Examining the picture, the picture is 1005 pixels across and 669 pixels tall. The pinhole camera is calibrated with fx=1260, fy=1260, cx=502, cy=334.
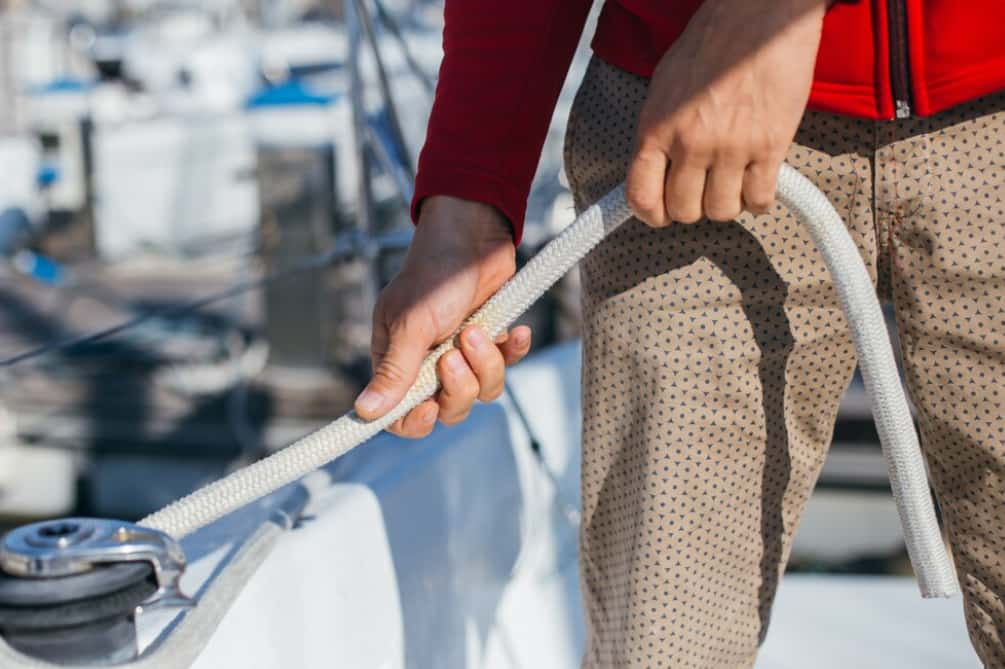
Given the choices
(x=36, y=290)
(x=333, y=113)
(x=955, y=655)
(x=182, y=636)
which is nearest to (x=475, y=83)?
(x=182, y=636)

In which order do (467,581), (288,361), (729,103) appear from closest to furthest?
(729,103) → (467,581) → (288,361)

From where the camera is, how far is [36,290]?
5.62 metres

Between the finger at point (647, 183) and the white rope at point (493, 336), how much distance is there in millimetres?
72

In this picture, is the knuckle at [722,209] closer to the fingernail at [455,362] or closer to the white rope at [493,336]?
the white rope at [493,336]

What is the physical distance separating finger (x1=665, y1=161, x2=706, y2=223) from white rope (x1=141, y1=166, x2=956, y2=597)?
0.09 meters

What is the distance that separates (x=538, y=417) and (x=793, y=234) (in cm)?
105

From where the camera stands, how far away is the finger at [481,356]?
893 mm

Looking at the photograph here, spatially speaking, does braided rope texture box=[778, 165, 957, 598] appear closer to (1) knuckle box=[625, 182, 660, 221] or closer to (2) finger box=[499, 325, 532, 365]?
(1) knuckle box=[625, 182, 660, 221]

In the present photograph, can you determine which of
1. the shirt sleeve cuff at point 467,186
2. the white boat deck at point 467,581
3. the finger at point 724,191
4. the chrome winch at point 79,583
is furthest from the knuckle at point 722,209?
the white boat deck at point 467,581

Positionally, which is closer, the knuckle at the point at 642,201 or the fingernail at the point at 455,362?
the knuckle at the point at 642,201

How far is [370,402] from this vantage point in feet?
2.86

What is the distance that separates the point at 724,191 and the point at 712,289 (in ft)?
0.49

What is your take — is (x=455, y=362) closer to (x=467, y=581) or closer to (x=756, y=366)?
(x=756, y=366)

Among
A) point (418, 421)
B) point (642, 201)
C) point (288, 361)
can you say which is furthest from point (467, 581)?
point (288, 361)
